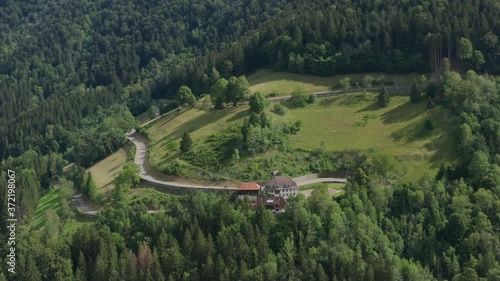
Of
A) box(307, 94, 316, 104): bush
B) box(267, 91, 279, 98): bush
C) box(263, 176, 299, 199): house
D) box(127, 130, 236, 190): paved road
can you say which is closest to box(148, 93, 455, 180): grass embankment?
box(307, 94, 316, 104): bush

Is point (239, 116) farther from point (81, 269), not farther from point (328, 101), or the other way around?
point (81, 269)

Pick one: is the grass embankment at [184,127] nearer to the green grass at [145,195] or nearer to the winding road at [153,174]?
the winding road at [153,174]

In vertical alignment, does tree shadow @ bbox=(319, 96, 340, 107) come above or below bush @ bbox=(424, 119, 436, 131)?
above

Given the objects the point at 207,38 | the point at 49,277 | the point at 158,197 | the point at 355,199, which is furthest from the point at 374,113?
the point at 207,38

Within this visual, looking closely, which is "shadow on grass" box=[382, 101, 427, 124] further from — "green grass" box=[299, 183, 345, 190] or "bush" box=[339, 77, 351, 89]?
"green grass" box=[299, 183, 345, 190]

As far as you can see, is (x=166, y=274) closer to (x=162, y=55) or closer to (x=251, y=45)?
(x=251, y=45)

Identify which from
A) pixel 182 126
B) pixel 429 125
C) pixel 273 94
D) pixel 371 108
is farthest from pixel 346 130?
pixel 182 126
